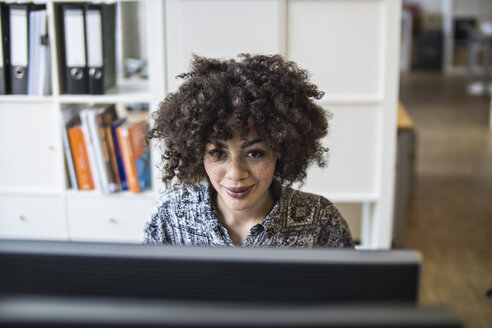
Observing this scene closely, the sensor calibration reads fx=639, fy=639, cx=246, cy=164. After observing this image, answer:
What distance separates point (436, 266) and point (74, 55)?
226 centimetres

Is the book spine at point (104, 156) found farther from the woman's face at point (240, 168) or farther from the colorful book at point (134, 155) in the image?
the woman's face at point (240, 168)

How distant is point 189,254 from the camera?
0.66 metres

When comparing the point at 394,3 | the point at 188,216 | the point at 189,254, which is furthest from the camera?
the point at 394,3

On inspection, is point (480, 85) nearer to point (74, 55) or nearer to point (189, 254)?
point (74, 55)

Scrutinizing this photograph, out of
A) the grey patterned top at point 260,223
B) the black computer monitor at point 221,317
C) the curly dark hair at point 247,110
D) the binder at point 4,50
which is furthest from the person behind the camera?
the binder at point 4,50

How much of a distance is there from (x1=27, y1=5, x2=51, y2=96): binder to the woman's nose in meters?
1.50

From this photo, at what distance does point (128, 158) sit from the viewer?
2.58m

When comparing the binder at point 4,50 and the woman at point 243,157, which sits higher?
the binder at point 4,50

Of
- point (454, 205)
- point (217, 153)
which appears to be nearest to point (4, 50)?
point (217, 153)

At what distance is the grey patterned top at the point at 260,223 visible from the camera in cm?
136

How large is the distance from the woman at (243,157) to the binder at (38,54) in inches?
47.9

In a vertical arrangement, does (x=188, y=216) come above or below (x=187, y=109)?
below

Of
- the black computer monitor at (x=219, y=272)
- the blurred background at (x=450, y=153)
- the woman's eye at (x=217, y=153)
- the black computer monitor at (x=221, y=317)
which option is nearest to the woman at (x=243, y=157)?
the woman's eye at (x=217, y=153)

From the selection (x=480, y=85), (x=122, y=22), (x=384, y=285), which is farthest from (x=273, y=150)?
(x=480, y=85)
